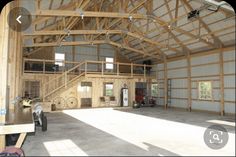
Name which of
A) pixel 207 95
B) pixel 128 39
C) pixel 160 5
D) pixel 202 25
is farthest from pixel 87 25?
pixel 207 95

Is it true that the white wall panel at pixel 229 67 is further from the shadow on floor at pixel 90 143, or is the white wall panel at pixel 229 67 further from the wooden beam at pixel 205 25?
the shadow on floor at pixel 90 143

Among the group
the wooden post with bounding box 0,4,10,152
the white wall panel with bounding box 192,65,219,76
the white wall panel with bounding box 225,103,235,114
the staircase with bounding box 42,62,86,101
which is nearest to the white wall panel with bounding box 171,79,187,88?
the white wall panel with bounding box 192,65,219,76

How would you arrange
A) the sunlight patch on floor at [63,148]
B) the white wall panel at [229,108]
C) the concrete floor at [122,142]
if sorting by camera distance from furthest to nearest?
1. the white wall panel at [229,108]
2. the concrete floor at [122,142]
3. the sunlight patch on floor at [63,148]

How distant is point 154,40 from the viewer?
15.0 metres

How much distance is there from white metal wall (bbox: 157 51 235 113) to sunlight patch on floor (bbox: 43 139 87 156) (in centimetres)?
953

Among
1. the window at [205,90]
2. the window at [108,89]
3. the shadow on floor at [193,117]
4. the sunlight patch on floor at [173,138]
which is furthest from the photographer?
the window at [108,89]

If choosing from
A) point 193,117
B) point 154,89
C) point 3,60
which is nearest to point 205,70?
point 193,117

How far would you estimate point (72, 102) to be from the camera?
15.0 meters

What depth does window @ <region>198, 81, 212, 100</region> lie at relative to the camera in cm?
1260

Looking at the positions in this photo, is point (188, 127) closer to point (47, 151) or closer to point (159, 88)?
point (47, 151)

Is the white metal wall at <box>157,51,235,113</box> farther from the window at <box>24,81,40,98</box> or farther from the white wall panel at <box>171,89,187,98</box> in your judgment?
the window at <box>24,81,40,98</box>

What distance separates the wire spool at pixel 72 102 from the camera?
14861mm

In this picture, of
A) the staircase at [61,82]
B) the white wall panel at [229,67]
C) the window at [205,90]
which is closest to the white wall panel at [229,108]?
the window at [205,90]

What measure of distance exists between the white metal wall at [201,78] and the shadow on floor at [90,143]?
8.13 m
